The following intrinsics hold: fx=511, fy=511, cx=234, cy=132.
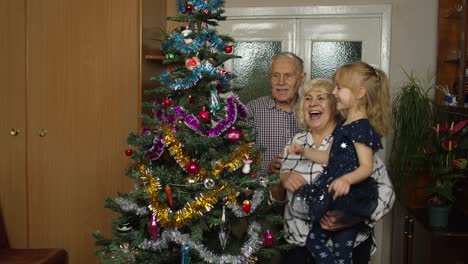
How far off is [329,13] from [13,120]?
2357 millimetres

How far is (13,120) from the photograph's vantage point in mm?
3344

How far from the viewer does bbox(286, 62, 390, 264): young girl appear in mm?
1975

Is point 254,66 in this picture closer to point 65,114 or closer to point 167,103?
point 65,114

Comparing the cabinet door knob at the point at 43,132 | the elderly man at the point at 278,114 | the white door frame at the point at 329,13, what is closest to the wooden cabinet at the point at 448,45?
the white door frame at the point at 329,13

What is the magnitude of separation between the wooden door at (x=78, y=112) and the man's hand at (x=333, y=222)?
1.57m

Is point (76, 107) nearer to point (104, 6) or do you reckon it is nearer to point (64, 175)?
point (64, 175)

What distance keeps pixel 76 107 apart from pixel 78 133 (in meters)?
0.17

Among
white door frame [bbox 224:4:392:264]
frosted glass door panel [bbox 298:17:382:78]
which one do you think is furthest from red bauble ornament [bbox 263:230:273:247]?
frosted glass door panel [bbox 298:17:382:78]

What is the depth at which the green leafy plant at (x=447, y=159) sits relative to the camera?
2.91 metres

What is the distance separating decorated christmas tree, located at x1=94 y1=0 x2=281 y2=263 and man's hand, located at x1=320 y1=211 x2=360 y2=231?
26 cm

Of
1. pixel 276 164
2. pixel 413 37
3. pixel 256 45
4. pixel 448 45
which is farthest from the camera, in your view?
pixel 256 45

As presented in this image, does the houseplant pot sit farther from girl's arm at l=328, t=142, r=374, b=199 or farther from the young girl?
girl's arm at l=328, t=142, r=374, b=199

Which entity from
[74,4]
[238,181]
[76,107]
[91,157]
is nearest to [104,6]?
[74,4]

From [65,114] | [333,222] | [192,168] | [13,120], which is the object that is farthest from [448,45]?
[13,120]
